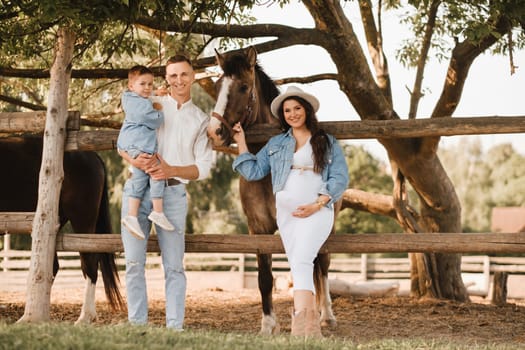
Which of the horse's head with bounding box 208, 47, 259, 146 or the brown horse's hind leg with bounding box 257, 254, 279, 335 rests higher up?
the horse's head with bounding box 208, 47, 259, 146

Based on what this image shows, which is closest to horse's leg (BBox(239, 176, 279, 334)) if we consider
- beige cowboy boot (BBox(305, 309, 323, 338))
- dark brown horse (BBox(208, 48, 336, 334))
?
dark brown horse (BBox(208, 48, 336, 334))

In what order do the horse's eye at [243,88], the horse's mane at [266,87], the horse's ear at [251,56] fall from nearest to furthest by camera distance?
the horse's eye at [243,88]
the horse's ear at [251,56]
the horse's mane at [266,87]

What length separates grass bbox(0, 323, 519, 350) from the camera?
9.90 ft

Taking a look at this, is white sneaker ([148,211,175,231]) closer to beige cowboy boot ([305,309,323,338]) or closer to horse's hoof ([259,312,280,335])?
beige cowboy boot ([305,309,323,338])

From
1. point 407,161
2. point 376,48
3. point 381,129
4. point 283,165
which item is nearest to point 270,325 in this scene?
point 283,165

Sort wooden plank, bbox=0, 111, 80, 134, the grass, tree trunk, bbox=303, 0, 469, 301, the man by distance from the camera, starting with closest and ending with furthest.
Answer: the grass < the man < wooden plank, bbox=0, 111, 80, 134 < tree trunk, bbox=303, 0, 469, 301

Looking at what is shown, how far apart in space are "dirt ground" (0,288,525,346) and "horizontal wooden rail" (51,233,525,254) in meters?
0.98

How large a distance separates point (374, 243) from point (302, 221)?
70 centimetres

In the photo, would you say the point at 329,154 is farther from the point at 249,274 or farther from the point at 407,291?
the point at 249,274

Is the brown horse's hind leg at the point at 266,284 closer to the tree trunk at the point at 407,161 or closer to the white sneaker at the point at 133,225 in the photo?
the white sneaker at the point at 133,225

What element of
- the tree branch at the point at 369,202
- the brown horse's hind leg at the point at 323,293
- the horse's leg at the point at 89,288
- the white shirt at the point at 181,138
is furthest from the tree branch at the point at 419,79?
the white shirt at the point at 181,138

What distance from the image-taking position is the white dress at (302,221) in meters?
4.58

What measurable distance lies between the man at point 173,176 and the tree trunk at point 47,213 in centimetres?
99

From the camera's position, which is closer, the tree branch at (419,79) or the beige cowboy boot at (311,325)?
the beige cowboy boot at (311,325)
